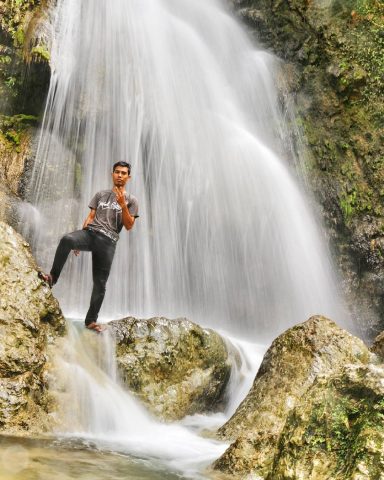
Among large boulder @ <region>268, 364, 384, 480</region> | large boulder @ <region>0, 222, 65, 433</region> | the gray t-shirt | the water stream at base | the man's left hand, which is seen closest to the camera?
large boulder @ <region>268, 364, 384, 480</region>

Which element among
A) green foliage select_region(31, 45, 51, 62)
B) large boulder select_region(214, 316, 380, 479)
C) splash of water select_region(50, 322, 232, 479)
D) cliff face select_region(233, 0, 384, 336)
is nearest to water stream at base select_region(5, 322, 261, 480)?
splash of water select_region(50, 322, 232, 479)

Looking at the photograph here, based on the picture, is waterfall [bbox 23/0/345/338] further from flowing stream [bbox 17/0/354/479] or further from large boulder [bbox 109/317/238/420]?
large boulder [bbox 109/317/238/420]

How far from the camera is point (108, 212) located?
6.11 metres

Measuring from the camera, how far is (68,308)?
988 cm

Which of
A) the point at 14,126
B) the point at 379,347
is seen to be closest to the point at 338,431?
the point at 379,347

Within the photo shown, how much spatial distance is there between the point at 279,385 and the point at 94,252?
2672mm

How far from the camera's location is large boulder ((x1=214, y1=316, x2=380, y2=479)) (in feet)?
14.5

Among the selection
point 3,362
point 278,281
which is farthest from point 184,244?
point 3,362

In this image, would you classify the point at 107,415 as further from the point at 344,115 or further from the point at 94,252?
the point at 344,115

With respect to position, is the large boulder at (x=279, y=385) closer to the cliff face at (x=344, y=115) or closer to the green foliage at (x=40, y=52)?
the cliff face at (x=344, y=115)

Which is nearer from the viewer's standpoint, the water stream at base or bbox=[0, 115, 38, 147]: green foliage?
the water stream at base

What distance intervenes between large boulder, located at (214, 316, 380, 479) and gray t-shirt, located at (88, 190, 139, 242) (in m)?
2.39

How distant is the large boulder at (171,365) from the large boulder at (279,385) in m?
1.00

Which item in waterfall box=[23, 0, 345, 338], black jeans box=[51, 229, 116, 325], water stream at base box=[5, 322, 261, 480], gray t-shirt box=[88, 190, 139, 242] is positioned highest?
waterfall box=[23, 0, 345, 338]
